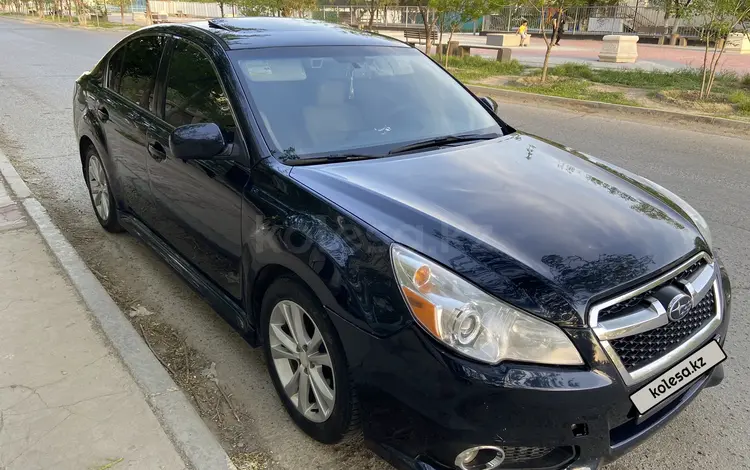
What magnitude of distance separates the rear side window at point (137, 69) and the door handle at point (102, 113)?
0.17 m

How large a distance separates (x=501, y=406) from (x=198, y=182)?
2007mm

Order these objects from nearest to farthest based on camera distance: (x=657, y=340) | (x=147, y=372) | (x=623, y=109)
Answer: (x=657, y=340)
(x=147, y=372)
(x=623, y=109)

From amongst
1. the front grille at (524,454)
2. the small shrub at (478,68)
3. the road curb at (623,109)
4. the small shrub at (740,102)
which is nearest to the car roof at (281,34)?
the front grille at (524,454)

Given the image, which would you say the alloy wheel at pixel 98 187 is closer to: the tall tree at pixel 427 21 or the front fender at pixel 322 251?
the front fender at pixel 322 251

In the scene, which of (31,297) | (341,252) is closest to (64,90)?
(31,297)

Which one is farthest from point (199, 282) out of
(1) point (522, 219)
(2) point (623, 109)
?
(2) point (623, 109)

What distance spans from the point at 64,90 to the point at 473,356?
13.0 metres

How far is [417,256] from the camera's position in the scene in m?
2.04

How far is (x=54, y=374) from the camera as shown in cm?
298

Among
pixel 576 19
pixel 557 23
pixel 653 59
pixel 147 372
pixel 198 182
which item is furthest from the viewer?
pixel 576 19

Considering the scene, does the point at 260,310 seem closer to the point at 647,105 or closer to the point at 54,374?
the point at 54,374

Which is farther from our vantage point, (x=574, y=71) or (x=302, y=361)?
(x=574, y=71)
